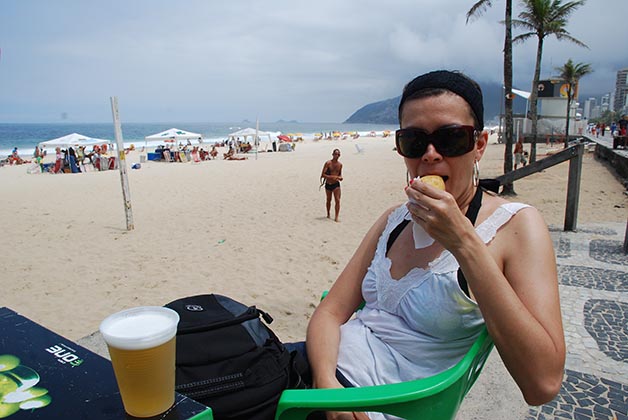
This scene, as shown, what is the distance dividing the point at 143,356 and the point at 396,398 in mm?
735

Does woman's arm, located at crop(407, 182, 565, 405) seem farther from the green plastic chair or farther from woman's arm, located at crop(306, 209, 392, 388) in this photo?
woman's arm, located at crop(306, 209, 392, 388)

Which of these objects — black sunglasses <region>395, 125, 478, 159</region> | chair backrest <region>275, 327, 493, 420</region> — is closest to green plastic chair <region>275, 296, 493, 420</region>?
chair backrest <region>275, 327, 493, 420</region>

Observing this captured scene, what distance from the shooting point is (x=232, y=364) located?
144cm

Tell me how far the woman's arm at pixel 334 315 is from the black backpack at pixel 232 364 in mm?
92

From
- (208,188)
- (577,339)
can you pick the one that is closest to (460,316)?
(577,339)

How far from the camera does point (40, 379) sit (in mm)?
1210

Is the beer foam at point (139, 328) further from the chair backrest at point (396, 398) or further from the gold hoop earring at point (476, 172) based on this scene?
the gold hoop earring at point (476, 172)

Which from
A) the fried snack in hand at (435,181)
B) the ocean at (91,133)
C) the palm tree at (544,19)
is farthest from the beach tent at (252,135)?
the fried snack in hand at (435,181)

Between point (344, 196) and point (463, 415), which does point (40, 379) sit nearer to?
point (463, 415)

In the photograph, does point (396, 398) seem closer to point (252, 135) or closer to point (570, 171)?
point (570, 171)

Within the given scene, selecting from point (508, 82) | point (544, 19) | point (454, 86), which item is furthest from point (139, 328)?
point (544, 19)

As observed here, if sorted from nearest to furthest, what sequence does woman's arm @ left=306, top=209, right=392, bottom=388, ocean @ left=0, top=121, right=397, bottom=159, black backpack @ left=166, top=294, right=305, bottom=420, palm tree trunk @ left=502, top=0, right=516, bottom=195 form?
black backpack @ left=166, top=294, right=305, bottom=420 < woman's arm @ left=306, top=209, right=392, bottom=388 < palm tree trunk @ left=502, top=0, right=516, bottom=195 < ocean @ left=0, top=121, right=397, bottom=159

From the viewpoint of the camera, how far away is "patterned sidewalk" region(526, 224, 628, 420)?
246 cm

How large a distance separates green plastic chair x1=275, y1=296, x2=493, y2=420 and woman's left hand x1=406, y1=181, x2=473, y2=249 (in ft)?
1.35
